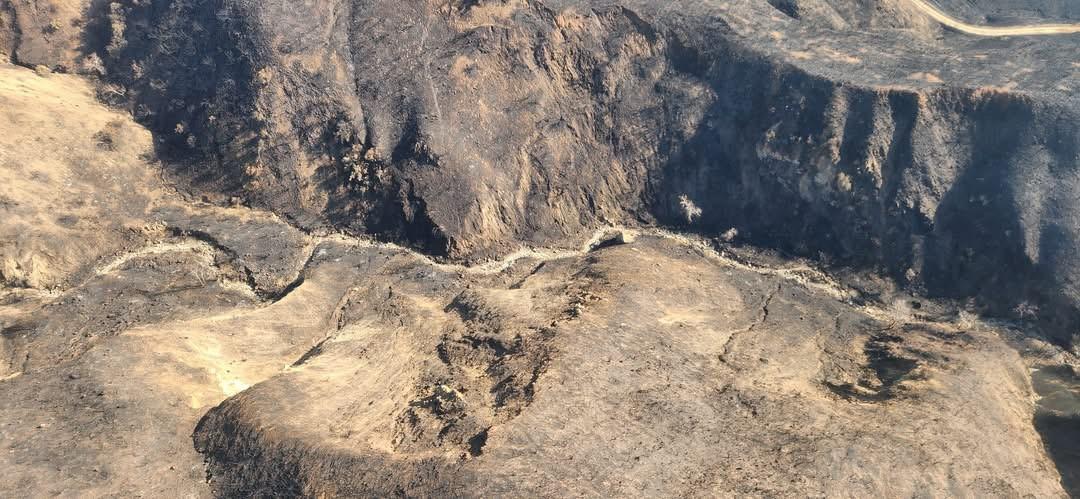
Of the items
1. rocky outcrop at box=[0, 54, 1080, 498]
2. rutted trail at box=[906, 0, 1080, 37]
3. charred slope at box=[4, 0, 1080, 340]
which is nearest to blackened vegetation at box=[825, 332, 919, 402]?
rocky outcrop at box=[0, 54, 1080, 498]

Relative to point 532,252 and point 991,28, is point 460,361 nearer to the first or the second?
point 532,252

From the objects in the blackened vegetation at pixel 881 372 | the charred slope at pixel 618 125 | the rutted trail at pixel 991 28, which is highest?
the rutted trail at pixel 991 28

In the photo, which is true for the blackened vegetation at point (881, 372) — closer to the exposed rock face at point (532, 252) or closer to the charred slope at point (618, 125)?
the exposed rock face at point (532, 252)

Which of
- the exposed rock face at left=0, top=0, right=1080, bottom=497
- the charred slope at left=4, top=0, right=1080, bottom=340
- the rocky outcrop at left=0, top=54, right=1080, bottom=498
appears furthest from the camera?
the charred slope at left=4, top=0, right=1080, bottom=340

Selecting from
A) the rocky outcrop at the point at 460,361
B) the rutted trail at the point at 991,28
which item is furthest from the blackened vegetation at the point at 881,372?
the rutted trail at the point at 991,28

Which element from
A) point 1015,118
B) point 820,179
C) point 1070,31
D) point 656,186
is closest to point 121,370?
point 656,186

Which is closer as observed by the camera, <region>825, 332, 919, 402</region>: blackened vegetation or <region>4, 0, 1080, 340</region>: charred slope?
<region>825, 332, 919, 402</region>: blackened vegetation

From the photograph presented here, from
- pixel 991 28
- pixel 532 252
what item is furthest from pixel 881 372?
pixel 991 28

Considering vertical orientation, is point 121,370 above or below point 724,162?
below

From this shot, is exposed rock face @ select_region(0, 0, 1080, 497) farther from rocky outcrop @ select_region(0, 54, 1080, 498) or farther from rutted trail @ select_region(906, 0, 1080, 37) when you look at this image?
rutted trail @ select_region(906, 0, 1080, 37)

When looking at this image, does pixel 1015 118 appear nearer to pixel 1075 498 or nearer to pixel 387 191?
pixel 1075 498

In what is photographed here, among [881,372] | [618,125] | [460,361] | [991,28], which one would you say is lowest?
[881,372]
